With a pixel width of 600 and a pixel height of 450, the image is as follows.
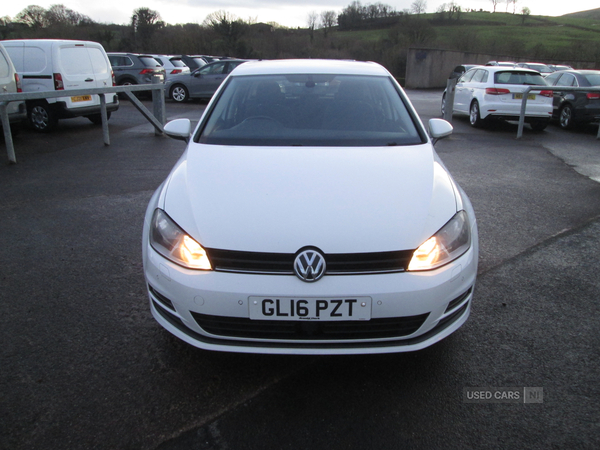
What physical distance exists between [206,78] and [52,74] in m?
8.36

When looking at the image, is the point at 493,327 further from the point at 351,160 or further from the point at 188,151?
the point at 188,151

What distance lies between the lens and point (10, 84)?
29.9 ft

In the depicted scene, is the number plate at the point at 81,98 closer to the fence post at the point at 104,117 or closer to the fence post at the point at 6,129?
the fence post at the point at 104,117

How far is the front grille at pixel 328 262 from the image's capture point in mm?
2260

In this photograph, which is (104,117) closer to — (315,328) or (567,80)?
(315,328)

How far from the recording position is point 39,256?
412 centimetres

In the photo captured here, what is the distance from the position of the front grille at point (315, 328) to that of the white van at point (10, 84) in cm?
839

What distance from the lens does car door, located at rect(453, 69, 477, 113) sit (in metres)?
13.4

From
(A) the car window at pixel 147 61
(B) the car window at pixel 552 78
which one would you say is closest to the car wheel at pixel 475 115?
(B) the car window at pixel 552 78

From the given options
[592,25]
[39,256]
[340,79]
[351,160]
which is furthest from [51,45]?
[592,25]

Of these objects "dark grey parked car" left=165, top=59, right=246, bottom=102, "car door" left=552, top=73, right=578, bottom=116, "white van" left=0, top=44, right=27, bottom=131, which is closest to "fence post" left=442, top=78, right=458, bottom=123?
"car door" left=552, top=73, right=578, bottom=116

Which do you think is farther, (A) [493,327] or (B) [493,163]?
(B) [493,163]

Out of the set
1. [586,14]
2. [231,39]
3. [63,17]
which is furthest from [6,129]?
[586,14]

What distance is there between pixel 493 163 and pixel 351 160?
6.17 metres
